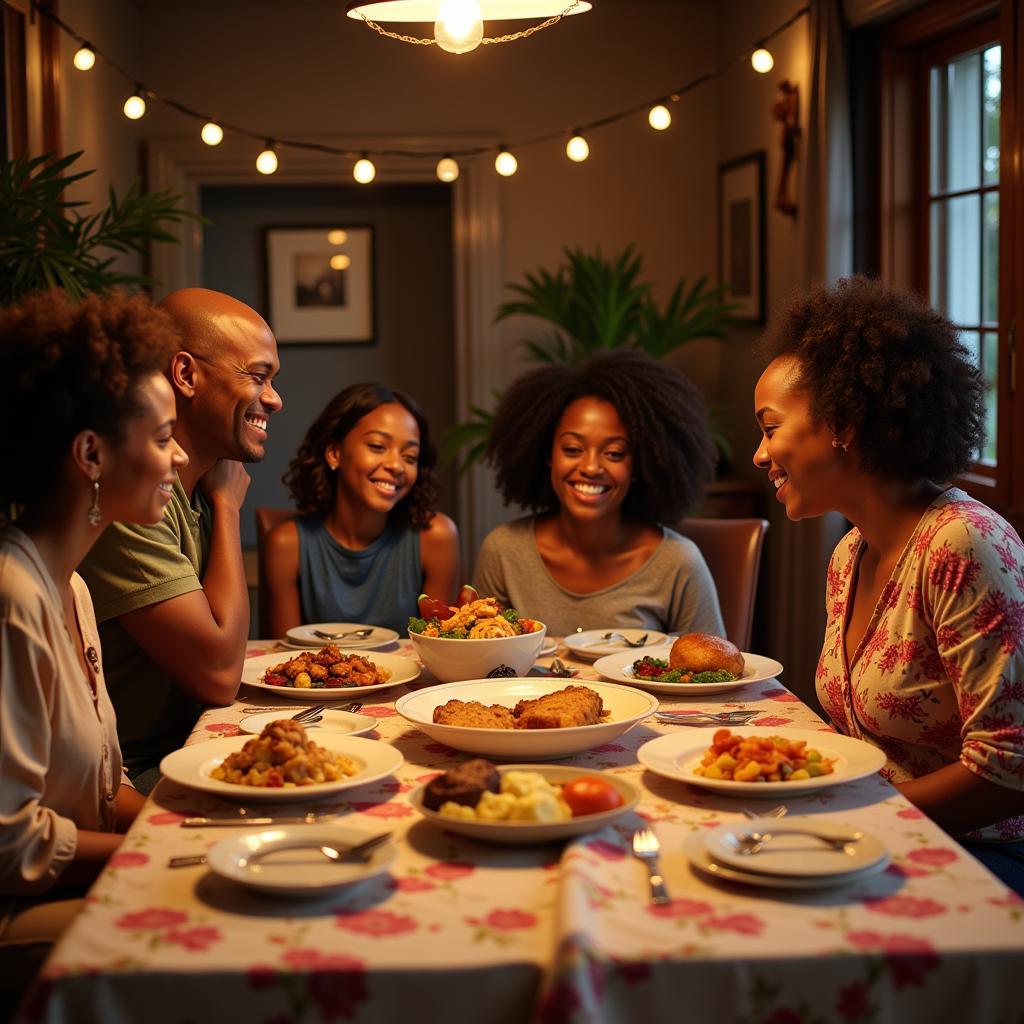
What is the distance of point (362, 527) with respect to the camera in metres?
3.20

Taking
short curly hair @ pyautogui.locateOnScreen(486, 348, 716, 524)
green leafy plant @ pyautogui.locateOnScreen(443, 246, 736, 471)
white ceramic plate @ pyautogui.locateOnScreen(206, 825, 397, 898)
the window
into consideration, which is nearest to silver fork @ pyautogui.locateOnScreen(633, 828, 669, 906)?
white ceramic plate @ pyautogui.locateOnScreen(206, 825, 397, 898)

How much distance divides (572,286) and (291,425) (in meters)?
1.88

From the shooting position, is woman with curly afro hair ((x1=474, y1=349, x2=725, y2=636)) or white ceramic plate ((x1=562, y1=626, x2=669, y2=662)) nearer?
white ceramic plate ((x1=562, y1=626, x2=669, y2=662))

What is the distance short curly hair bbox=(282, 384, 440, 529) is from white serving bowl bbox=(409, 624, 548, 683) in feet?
3.60

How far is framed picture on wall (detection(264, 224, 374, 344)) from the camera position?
6.43m

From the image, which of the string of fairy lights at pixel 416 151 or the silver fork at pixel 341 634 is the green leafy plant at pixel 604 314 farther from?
the silver fork at pixel 341 634

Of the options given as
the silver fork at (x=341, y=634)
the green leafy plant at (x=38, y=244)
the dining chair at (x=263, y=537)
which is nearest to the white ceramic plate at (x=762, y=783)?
the silver fork at (x=341, y=634)

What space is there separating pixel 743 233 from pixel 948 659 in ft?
12.7

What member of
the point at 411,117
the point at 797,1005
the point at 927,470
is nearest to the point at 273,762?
the point at 797,1005

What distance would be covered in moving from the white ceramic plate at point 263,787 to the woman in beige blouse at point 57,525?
129 millimetres

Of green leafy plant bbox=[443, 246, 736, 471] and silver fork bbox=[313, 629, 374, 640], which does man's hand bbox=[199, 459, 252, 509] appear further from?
green leafy plant bbox=[443, 246, 736, 471]

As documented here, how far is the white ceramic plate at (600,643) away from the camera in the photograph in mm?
2432

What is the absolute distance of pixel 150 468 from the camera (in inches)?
67.0

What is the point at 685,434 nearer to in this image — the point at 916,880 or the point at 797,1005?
the point at 916,880
